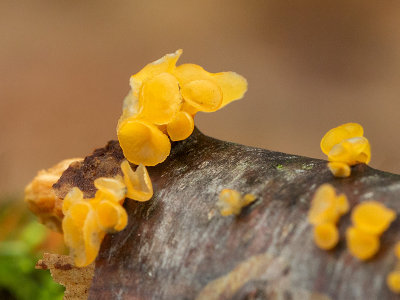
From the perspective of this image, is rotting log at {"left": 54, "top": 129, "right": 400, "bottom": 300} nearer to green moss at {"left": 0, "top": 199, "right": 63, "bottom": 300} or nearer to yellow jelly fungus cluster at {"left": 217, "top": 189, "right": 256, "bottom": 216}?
yellow jelly fungus cluster at {"left": 217, "top": 189, "right": 256, "bottom": 216}

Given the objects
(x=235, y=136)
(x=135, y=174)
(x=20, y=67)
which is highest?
(x=20, y=67)

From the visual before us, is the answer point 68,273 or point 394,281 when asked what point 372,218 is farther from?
point 68,273

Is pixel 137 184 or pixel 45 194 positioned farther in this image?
pixel 45 194

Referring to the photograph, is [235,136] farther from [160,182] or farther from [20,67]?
[160,182]

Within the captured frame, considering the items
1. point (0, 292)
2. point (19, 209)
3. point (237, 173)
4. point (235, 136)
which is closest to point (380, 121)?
point (235, 136)

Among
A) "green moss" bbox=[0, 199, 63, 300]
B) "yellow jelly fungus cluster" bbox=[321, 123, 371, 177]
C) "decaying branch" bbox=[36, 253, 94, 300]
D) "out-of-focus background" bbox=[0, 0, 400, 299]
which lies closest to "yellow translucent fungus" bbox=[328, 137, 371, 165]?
"yellow jelly fungus cluster" bbox=[321, 123, 371, 177]

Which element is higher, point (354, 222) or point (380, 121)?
point (380, 121)

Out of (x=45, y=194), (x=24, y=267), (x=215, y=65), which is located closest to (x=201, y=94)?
(x=45, y=194)

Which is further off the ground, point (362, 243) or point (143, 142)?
point (143, 142)
